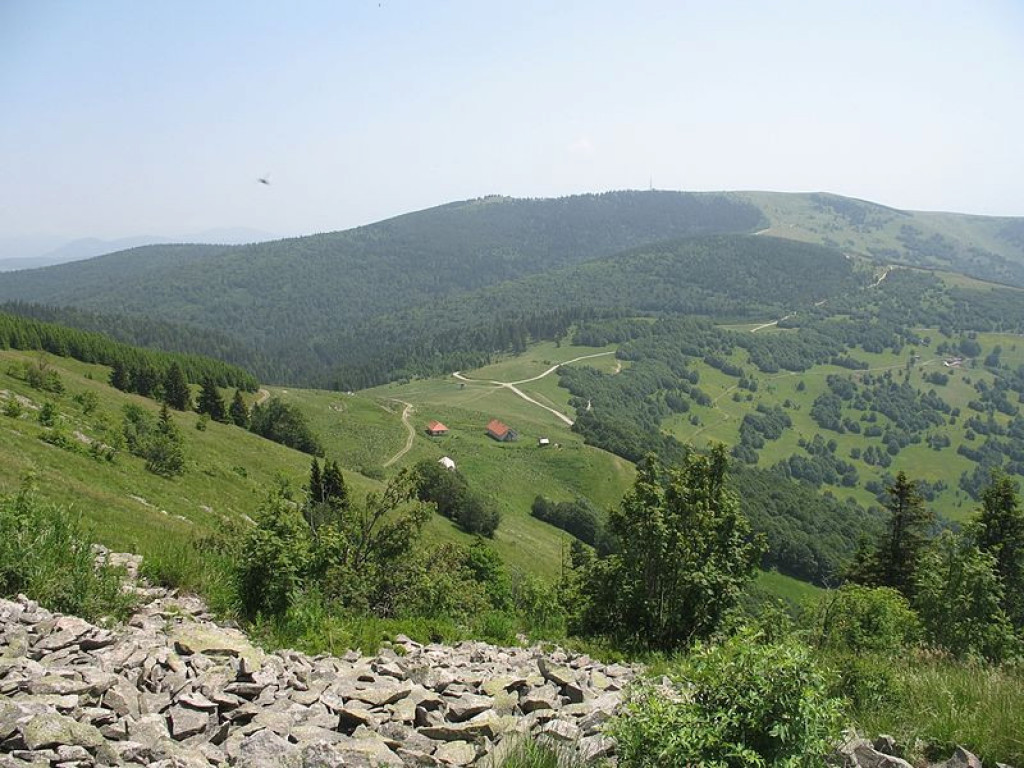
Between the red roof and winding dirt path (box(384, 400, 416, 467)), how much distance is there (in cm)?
1631

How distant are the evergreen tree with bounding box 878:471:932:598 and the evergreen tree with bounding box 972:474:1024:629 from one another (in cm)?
524

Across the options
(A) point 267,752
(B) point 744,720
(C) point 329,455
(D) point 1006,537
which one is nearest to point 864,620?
(D) point 1006,537

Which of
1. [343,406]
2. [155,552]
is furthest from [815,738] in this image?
[343,406]

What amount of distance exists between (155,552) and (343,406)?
11001 centimetres

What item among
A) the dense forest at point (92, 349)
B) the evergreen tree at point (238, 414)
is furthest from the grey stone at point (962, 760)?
the dense forest at point (92, 349)

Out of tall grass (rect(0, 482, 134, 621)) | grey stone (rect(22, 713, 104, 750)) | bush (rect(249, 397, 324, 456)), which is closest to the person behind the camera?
grey stone (rect(22, 713, 104, 750))

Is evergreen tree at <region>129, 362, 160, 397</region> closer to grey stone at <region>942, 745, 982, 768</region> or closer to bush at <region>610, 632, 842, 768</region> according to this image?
bush at <region>610, 632, 842, 768</region>

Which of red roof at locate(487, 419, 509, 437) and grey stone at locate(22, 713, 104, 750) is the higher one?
grey stone at locate(22, 713, 104, 750)

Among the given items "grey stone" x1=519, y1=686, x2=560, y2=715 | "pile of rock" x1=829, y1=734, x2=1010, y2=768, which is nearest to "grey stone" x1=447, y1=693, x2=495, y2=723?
"grey stone" x1=519, y1=686, x2=560, y2=715

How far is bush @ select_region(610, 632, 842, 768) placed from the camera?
598cm

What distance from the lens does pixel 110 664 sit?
28.0 ft

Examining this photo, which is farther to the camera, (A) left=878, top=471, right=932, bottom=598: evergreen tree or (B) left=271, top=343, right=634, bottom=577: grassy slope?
(B) left=271, top=343, right=634, bottom=577: grassy slope

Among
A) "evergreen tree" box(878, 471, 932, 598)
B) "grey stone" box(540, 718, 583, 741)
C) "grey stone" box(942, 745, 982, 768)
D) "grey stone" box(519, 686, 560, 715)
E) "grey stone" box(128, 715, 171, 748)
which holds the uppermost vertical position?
"grey stone" box(128, 715, 171, 748)

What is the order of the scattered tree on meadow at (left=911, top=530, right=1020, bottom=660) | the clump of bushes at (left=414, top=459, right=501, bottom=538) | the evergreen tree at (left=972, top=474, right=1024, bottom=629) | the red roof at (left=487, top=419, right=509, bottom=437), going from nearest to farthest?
the scattered tree on meadow at (left=911, top=530, right=1020, bottom=660), the evergreen tree at (left=972, top=474, right=1024, bottom=629), the clump of bushes at (left=414, top=459, right=501, bottom=538), the red roof at (left=487, top=419, right=509, bottom=437)
